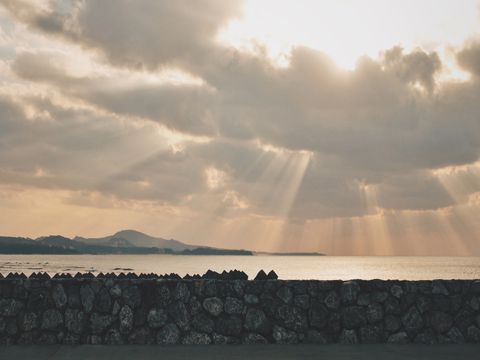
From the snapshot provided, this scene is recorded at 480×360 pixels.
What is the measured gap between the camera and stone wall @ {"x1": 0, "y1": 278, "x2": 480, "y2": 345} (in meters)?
9.77

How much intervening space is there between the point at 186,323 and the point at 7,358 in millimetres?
2960

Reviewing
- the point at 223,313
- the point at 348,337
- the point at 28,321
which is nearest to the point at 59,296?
the point at 28,321

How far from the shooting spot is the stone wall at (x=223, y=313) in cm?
977

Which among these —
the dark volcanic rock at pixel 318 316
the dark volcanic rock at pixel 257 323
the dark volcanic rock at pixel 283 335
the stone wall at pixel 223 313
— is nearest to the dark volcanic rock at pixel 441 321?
the stone wall at pixel 223 313

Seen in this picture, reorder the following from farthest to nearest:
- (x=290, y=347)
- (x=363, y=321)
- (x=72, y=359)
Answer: (x=363, y=321) < (x=290, y=347) < (x=72, y=359)

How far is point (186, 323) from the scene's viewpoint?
386 inches

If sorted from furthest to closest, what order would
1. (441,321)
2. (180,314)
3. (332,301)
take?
1. (441,321)
2. (332,301)
3. (180,314)

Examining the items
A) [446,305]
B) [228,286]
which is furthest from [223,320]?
[446,305]

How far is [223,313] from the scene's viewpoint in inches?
391

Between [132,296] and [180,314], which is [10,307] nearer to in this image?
[132,296]

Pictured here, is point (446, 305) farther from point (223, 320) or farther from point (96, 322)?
point (96, 322)

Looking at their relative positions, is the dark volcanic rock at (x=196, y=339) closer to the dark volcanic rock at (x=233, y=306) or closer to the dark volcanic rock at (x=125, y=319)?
the dark volcanic rock at (x=233, y=306)

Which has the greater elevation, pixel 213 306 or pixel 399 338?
pixel 213 306

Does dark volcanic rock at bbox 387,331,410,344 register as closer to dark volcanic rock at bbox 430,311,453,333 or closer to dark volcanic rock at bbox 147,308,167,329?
dark volcanic rock at bbox 430,311,453,333
